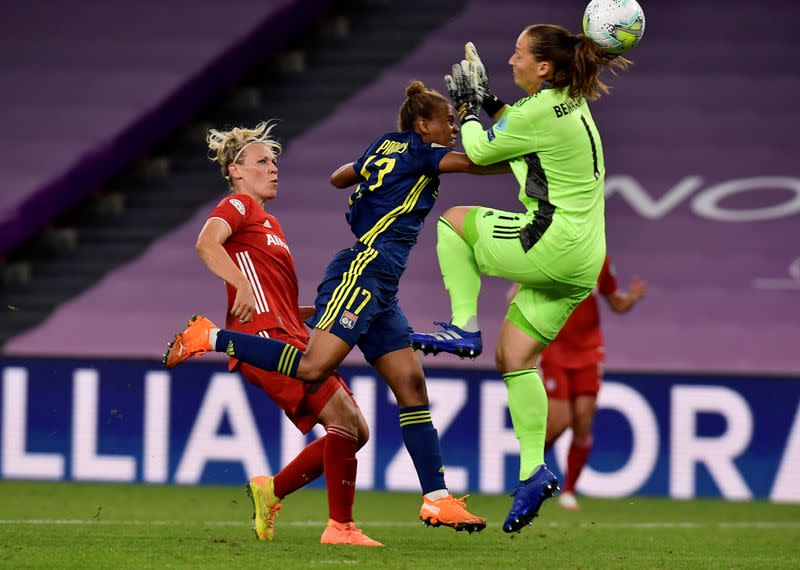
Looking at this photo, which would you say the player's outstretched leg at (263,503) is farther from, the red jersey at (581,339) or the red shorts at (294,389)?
the red jersey at (581,339)

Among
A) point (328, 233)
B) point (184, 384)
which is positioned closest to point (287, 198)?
point (328, 233)

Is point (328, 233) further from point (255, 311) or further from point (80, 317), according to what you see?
point (255, 311)

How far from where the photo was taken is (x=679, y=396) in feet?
33.7

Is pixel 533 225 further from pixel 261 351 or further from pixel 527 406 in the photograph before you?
pixel 261 351

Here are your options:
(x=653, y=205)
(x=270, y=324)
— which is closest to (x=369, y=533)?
(x=270, y=324)

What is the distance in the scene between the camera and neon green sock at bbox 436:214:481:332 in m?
6.06

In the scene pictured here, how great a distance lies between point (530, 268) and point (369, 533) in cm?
224

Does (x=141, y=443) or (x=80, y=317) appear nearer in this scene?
(x=141, y=443)

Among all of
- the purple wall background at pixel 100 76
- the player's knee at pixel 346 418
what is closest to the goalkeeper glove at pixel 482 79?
the player's knee at pixel 346 418

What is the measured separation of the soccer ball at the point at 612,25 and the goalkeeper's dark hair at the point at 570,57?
38mm

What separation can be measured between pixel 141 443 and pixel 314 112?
4.03m

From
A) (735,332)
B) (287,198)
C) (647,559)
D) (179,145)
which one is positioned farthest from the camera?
(179,145)

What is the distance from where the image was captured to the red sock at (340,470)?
6.42 m

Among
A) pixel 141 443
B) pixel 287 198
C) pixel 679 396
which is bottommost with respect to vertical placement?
pixel 141 443
